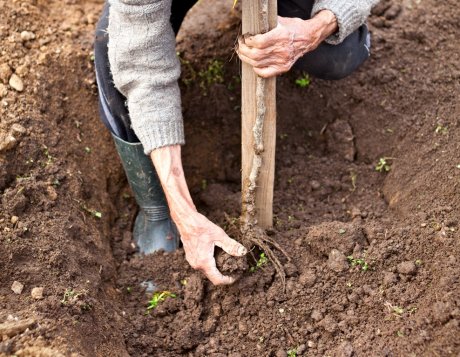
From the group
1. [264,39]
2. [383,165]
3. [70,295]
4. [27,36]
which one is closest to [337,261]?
[383,165]

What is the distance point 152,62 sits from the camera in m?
2.40

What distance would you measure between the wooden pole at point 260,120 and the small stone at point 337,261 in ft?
1.09

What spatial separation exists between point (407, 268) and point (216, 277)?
0.70m

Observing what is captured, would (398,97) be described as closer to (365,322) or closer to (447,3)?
(447,3)

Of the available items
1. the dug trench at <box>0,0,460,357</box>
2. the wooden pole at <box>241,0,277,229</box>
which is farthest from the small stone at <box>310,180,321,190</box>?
the wooden pole at <box>241,0,277,229</box>

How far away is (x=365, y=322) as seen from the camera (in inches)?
91.0

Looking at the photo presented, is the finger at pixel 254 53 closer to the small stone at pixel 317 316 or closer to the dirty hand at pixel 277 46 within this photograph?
the dirty hand at pixel 277 46

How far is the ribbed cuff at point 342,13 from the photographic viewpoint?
244cm

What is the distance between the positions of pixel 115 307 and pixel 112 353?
27 cm

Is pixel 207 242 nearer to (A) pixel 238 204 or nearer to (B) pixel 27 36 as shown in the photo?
(A) pixel 238 204

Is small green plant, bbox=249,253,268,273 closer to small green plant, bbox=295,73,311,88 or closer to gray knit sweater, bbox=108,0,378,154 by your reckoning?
gray knit sweater, bbox=108,0,378,154

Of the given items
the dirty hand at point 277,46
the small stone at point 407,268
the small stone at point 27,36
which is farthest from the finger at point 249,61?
the small stone at point 27,36

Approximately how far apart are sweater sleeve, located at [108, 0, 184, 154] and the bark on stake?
31cm

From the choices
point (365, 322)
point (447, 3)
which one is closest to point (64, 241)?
point (365, 322)
